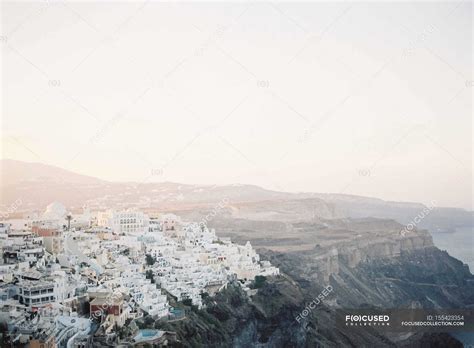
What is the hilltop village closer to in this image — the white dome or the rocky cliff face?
the white dome

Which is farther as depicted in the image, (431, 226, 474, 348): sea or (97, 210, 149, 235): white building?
(431, 226, 474, 348): sea

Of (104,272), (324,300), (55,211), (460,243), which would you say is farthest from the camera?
(460,243)

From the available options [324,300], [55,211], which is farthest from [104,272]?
[324,300]

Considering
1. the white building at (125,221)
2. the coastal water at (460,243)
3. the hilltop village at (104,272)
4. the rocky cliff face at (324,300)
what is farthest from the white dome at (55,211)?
the coastal water at (460,243)

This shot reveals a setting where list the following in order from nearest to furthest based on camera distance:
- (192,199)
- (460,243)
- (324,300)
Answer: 1. (324,300)
2. (192,199)
3. (460,243)

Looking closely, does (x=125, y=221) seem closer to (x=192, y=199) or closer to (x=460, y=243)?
(x=192, y=199)

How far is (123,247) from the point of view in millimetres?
8008

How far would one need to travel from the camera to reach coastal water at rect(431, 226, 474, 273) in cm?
921

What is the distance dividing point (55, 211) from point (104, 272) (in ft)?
4.70

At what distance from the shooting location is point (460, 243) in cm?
952

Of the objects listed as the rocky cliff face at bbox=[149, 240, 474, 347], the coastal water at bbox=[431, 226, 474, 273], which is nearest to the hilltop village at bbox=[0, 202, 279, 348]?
the rocky cliff face at bbox=[149, 240, 474, 347]

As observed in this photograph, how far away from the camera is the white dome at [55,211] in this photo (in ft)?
26.4

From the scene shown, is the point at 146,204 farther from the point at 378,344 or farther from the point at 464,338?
the point at 464,338

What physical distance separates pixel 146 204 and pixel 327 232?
2906mm
